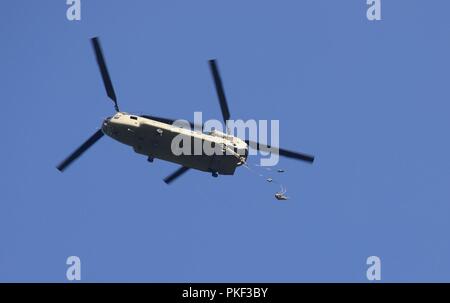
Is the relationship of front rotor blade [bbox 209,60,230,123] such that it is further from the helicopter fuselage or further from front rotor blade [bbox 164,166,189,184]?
front rotor blade [bbox 164,166,189,184]

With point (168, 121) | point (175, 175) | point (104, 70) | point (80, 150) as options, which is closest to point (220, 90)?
point (168, 121)

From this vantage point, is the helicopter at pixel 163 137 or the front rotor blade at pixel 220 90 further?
the front rotor blade at pixel 220 90

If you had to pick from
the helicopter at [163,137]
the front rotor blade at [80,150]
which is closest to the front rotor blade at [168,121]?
the helicopter at [163,137]

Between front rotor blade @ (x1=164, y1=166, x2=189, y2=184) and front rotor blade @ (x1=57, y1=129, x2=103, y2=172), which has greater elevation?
front rotor blade @ (x1=57, y1=129, x2=103, y2=172)

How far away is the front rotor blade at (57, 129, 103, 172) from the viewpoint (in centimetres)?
5334

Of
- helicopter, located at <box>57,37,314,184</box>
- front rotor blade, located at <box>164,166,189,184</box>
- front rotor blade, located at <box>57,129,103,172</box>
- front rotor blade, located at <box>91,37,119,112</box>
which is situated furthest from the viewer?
front rotor blade, located at <box>164,166,189,184</box>

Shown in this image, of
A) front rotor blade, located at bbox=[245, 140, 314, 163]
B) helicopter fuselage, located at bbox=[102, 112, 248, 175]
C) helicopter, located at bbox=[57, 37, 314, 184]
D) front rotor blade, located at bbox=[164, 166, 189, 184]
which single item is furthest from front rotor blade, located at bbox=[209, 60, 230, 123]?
front rotor blade, located at bbox=[164, 166, 189, 184]

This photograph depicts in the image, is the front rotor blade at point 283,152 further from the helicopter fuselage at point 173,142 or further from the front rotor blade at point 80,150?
the front rotor blade at point 80,150

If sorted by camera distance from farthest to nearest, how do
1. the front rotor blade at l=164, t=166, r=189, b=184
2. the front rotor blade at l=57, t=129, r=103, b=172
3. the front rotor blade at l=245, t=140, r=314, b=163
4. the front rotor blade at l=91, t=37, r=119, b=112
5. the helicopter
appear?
the front rotor blade at l=164, t=166, r=189, b=184
the front rotor blade at l=245, t=140, r=314, b=163
the front rotor blade at l=57, t=129, r=103, b=172
the helicopter
the front rotor blade at l=91, t=37, r=119, b=112

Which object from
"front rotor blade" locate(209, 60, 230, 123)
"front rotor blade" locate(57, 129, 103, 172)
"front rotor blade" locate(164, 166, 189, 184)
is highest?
"front rotor blade" locate(209, 60, 230, 123)

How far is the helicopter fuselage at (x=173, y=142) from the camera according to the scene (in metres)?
52.4
